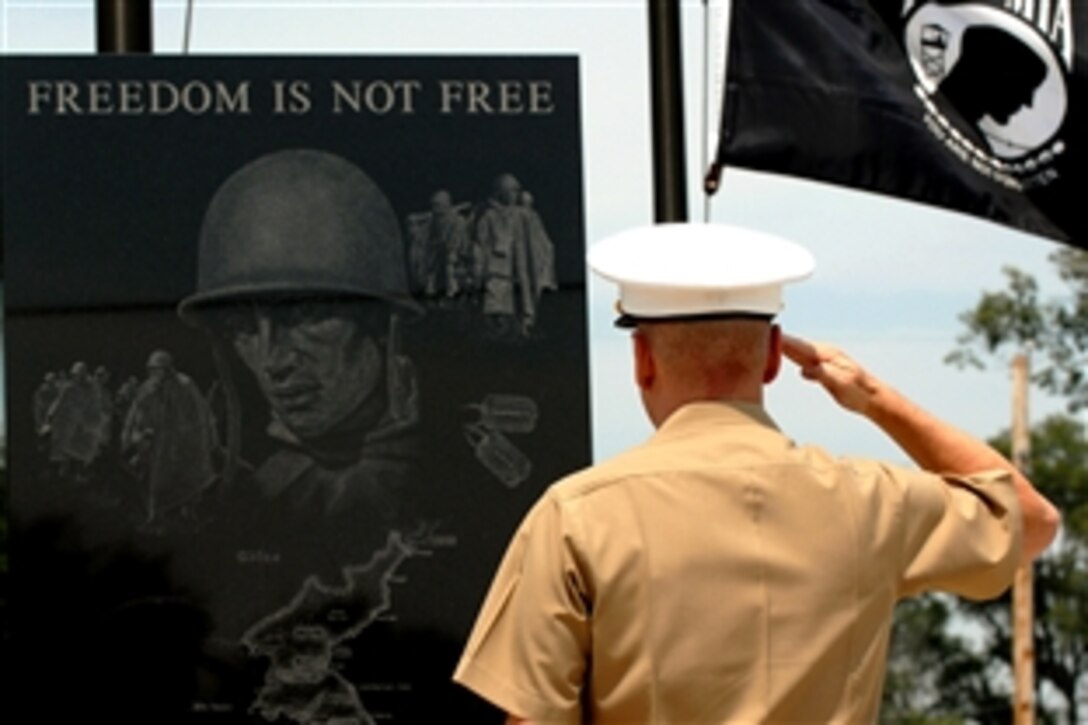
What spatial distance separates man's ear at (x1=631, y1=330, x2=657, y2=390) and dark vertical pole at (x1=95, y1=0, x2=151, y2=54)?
3042 mm

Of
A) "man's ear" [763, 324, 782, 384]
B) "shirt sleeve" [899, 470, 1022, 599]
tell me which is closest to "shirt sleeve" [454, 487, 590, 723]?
"man's ear" [763, 324, 782, 384]

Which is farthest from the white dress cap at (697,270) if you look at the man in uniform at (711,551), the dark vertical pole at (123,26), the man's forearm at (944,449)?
the dark vertical pole at (123,26)

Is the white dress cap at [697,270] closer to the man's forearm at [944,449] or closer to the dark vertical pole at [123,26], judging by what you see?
the man's forearm at [944,449]

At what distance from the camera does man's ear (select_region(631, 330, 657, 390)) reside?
13.6 ft

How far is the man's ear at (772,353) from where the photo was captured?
420cm

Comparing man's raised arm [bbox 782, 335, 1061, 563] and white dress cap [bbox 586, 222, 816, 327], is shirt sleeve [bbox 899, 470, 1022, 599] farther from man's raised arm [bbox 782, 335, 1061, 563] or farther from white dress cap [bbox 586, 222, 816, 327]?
white dress cap [bbox 586, 222, 816, 327]

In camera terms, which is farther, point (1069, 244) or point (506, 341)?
point (1069, 244)

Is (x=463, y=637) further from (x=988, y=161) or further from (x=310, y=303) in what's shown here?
(x=988, y=161)

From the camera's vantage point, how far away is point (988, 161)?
7.75 m

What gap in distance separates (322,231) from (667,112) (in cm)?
95

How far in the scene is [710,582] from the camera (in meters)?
4.09

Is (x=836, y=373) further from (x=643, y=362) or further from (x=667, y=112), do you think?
(x=667, y=112)

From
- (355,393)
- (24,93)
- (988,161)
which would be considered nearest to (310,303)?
(355,393)

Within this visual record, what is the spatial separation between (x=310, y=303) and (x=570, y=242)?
0.58 meters
